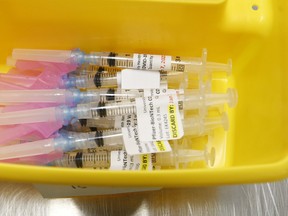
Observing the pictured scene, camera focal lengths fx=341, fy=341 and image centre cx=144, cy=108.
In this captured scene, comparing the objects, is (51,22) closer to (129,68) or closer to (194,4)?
(129,68)

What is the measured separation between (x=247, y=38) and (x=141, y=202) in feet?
1.51

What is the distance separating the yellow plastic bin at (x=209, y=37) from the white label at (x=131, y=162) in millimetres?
176

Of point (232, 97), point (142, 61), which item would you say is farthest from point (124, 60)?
point (232, 97)

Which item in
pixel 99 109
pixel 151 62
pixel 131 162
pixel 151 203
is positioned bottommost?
pixel 151 203

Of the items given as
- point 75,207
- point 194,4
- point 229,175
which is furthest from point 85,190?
point 194,4

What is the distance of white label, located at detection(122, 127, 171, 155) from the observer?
0.67 metres

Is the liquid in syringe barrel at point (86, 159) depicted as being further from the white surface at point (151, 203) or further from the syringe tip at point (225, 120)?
the syringe tip at point (225, 120)

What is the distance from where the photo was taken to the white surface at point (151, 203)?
819 mm

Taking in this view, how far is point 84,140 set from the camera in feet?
2.33

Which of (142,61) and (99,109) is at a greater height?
(142,61)

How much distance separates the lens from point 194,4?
701 mm

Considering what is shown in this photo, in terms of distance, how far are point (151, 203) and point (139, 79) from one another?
30 cm

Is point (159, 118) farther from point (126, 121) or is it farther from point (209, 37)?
point (209, 37)

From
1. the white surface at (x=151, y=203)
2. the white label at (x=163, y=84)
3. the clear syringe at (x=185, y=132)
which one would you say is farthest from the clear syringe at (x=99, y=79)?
the white surface at (x=151, y=203)
